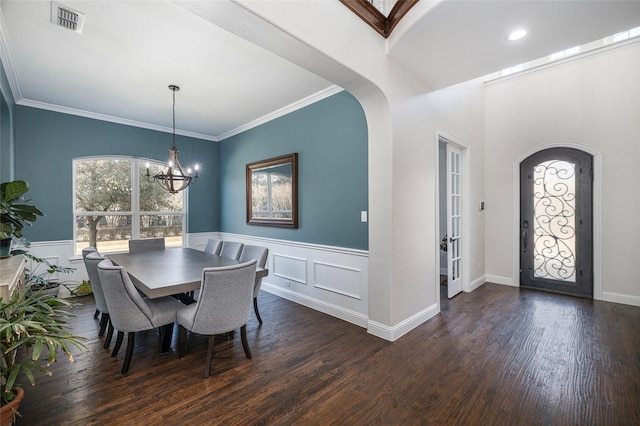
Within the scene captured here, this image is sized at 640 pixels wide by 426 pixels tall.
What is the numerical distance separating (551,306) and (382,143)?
10.3 feet

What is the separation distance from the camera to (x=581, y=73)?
13.4 ft

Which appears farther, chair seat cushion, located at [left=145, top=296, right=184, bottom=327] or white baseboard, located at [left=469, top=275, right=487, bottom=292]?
white baseboard, located at [left=469, top=275, right=487, bottom=292]

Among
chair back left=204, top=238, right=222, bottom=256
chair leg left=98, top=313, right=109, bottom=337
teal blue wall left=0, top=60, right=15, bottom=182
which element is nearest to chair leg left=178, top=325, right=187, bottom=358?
chair leg left=98, top=313, right=109, bottom=337

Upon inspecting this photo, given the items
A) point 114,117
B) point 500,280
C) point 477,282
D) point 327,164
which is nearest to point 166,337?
point 327,164

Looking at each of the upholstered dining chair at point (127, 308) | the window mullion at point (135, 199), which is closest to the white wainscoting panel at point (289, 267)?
the upholstered dining chair at point (127, 308)

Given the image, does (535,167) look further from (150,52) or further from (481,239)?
(150,52)

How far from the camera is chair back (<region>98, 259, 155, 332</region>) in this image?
86.5 inches

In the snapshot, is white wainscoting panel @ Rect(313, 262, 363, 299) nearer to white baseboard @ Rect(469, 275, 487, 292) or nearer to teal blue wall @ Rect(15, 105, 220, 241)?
white baseboard @ Rect(469, 275, 487, 292)

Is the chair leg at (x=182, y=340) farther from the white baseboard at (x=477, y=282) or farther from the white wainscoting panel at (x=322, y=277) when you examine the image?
the white baseboard at (x=477, y=282)

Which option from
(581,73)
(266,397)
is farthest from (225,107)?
(581,73)

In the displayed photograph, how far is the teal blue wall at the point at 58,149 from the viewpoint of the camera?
4.10m

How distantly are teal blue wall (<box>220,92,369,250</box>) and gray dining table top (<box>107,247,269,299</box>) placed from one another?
1167mm

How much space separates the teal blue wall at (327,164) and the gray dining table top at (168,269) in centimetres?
117

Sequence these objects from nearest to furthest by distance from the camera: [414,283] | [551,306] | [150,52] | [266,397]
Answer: [266,397] < [150,52] < [414,283] < [551,306]
